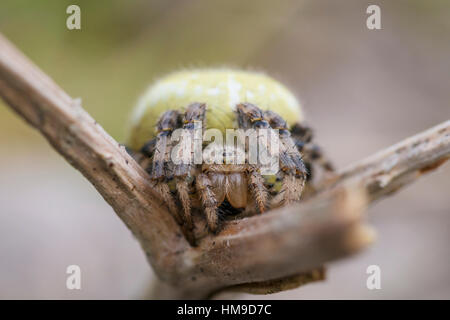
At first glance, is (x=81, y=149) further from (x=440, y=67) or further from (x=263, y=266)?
(x=440, y=67)

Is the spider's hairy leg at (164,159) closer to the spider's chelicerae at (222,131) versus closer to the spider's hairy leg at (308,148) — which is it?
the spider's chelicerae at (222,131)

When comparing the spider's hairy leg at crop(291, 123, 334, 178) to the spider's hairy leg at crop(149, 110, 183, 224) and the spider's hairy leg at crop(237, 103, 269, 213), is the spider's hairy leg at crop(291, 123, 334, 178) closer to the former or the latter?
the spider's hairy leg at crop(237, 103, 269, 213)

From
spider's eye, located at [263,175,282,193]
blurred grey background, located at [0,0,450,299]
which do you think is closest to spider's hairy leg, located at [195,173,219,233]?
spider's eye, located at [263,175,282,193]

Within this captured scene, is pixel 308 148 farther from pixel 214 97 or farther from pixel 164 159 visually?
pixel 164 159

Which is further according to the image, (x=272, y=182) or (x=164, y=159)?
(x=272, y=182)

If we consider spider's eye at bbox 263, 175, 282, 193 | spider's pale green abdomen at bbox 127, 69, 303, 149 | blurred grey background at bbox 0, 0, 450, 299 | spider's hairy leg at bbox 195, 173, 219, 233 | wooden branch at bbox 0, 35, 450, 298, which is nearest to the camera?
wooden branch at bbox 0, 35, 450, 298

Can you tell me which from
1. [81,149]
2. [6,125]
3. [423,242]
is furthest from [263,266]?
[6,125]

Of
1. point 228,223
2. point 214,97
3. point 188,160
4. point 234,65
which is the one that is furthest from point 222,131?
point 234,65
